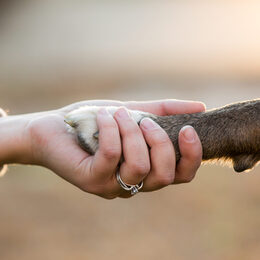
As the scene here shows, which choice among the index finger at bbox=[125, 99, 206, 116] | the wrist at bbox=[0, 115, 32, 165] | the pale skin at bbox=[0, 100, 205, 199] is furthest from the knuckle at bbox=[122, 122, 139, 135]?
the wrist at bbox=[0, 115, 32, 165]

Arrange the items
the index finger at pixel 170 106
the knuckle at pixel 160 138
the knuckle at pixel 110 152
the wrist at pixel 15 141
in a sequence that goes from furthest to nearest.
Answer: the wrist at pixel 15 141, the index finger at pixel 170 106, the knuckle at pixel 160 138, the knuckle at pixel 110 152

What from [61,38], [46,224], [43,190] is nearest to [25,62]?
[61,38]

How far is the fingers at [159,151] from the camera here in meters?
3.11

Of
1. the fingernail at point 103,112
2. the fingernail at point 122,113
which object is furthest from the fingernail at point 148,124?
the fingernail at point 103,112

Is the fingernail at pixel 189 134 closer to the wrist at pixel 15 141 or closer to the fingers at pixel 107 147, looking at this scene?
the fingers at pixel 107 147

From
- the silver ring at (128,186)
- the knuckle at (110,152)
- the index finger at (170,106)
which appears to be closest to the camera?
the knuckle at (110,152)

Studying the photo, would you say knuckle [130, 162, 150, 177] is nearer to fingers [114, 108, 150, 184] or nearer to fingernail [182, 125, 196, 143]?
fingers [114, 108, 150, 184]

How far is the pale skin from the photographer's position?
9.98 ft

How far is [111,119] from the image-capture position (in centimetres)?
308

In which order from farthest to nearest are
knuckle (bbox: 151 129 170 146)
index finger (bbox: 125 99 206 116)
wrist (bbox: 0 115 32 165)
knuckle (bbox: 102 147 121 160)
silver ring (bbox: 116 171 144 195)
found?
wrist (bbox: 0 115 32 165), index finger (bbox: 125 99 206 116), silver ring (bbox: 116 171 144 195), knuckle (bbox: 151 129 170 146), knuckle (bbox: 102 147 121 160)

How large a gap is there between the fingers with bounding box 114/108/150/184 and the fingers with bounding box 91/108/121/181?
49mm

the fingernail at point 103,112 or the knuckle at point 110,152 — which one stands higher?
the fingernail at point 103,112

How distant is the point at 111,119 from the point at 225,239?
4593 mm

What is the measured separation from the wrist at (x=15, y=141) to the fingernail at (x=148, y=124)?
3.03ft
